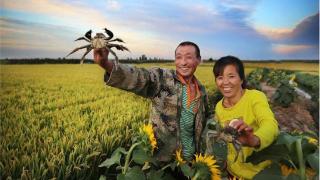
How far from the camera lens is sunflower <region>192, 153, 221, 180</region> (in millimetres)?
1521

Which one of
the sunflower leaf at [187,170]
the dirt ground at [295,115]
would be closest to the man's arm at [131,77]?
the sunflower leaf at [187,170]

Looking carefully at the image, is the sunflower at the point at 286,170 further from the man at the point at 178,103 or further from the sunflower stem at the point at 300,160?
the man at the point at 178,103

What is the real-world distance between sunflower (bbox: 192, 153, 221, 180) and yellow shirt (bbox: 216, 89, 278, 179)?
6 centimetres

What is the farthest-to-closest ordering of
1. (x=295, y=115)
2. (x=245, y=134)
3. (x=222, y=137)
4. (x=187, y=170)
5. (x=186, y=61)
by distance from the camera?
A: (x=295, y=115) < (x=186, y=61) < (x=187, y=170) < (x=222, y=137) < (x=245, y=134)

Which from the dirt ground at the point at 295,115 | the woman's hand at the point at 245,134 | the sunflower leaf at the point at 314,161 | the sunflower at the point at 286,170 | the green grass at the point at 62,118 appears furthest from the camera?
the dirt ground at the point at 295,115

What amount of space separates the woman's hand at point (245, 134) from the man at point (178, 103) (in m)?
0.32

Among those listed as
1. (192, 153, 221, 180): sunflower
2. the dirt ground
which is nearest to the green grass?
(192, 153, 221, 180): sunflower

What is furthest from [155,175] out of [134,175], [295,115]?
[295,115]

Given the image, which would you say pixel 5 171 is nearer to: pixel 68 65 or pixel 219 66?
pixel 68 65

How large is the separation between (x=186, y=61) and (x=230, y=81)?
15 cm

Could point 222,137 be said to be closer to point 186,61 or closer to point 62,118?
point 186,61

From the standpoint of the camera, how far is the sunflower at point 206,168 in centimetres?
152

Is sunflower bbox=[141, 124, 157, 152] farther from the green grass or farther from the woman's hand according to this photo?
the woman's hand

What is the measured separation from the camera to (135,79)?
157 centimetres
